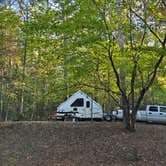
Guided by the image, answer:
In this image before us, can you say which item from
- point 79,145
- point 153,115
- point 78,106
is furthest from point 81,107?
point 79,145

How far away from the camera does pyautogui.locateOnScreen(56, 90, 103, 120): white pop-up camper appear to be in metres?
25.3

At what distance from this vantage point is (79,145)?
13.0 metres

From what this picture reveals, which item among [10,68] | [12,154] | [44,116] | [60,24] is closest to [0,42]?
[10,68]

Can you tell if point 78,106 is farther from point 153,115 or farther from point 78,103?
point 153,115

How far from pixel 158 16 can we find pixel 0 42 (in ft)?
40.5

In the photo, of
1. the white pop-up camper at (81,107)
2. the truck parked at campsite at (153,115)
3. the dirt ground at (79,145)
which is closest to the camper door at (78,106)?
the white pop-up camper at (81,107)

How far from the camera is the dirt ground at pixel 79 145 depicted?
11219 millimetres

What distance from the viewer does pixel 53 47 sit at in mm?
14750

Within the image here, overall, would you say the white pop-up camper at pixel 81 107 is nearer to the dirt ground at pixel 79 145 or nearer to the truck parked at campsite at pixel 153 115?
the truck parked at campsite at pixel 153 115

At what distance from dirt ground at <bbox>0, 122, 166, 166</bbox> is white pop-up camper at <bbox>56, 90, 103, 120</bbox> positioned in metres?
8.66

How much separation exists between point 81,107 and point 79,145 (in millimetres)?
12519

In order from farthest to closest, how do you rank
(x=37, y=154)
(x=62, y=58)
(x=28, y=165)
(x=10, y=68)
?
1. (x=10, y=68)
2. (x=62, y=58)
3. (x=37, y=154)
4. (x=28, y=165)

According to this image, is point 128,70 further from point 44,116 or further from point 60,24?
point 44,116

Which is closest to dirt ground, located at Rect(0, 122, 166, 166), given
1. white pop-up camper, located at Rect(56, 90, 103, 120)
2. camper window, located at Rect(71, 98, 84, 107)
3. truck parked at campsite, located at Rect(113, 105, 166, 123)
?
white pop-up camper, located at Rect(56, 90, 103, 120)
